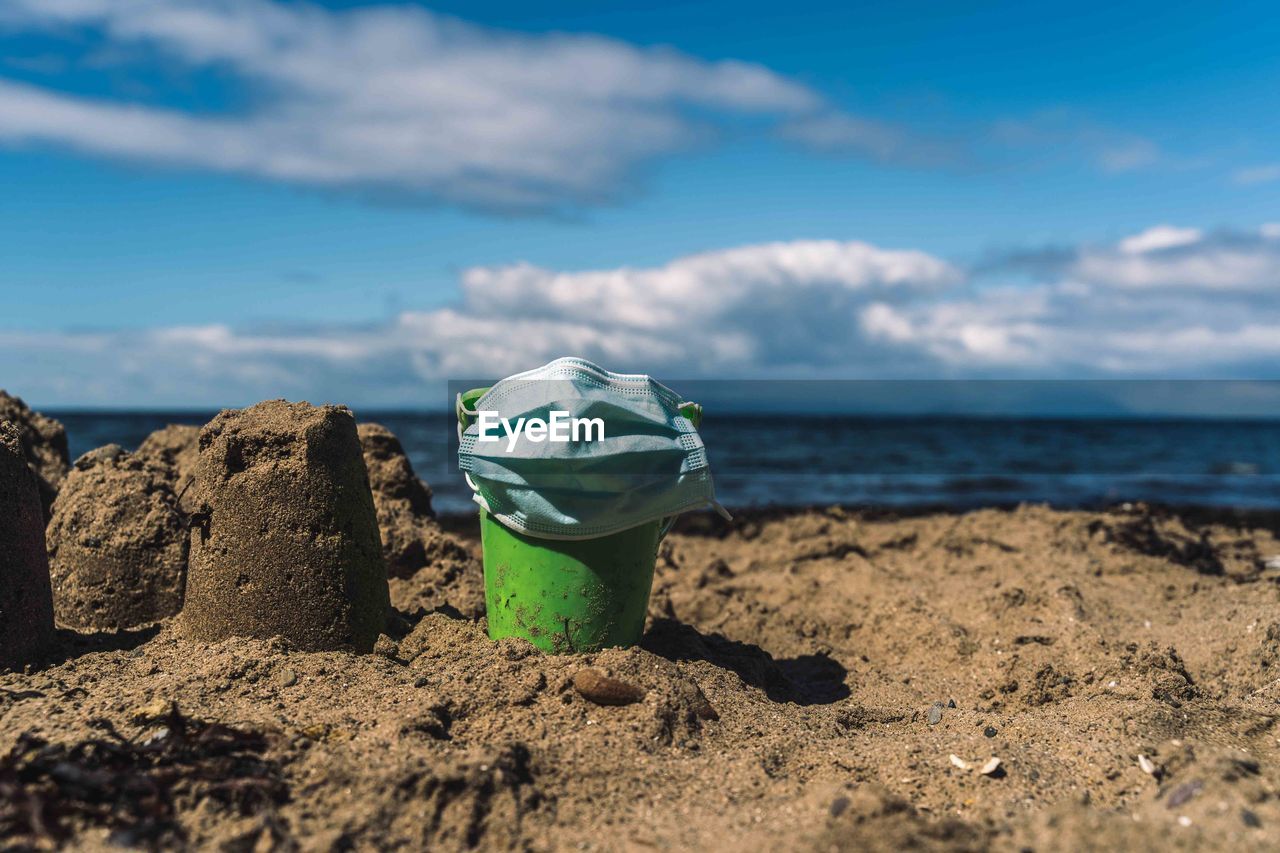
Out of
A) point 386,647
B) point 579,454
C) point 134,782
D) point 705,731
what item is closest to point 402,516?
point 386,647

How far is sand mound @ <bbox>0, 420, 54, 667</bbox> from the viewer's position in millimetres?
3539

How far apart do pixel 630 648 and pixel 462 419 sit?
116cm

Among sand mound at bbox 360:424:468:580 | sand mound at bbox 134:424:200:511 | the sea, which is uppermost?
sand mound at bbox 134:424:200:511

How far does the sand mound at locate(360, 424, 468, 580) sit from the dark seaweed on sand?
7.55 feet

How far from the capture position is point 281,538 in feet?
12.2

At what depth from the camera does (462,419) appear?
12.5 ft

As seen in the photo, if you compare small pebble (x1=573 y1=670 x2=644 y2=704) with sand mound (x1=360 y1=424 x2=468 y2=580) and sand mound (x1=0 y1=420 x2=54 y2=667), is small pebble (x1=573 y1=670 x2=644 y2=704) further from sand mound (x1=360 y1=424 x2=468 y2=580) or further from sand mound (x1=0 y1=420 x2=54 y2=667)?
sand mound (x1=0 y1=420 x2=54 y2=667)

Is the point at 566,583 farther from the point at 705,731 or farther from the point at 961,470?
the point at 961,470

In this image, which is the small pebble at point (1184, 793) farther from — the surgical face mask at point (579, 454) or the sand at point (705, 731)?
the surgical face mask at point (579, 454)

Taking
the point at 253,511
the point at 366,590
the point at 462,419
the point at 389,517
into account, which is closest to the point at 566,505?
the point at 462,419

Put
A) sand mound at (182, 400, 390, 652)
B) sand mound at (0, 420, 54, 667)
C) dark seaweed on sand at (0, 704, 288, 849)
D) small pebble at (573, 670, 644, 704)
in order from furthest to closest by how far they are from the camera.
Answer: sand mound at (182, 400, 390, 652) → sand mound at (0, 420, 54, 667) → small pebble at (573, 670, 644, 704) → dark seaweed on sand at (0, 704, 288, 849)

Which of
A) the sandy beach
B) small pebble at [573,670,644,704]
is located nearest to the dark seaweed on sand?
the sandy beach

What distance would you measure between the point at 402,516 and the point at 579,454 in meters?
2.56

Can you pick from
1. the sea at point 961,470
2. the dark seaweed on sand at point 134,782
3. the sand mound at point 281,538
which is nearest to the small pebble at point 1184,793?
the dark seaweed on sand at point 134,782
